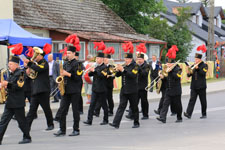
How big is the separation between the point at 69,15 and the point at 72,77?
63.1ft

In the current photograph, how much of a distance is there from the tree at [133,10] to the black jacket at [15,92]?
26686 millimetres

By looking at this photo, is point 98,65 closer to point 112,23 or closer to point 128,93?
point 128,93

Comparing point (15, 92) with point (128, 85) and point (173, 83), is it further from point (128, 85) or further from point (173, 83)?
point (173, 83)

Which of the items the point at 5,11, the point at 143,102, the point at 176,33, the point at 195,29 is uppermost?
the point at 195,29

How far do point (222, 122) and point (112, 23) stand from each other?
67.8 ft

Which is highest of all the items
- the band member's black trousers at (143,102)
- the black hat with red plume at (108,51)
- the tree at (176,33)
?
the tree at (176,33)

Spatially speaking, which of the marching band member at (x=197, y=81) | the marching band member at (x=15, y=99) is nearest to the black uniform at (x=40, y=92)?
the marching band member at (x=15, y=99)

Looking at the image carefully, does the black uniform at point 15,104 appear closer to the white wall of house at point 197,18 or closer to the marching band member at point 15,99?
the marching band member at point 15,99

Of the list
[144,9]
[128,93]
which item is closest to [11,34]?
[128,93]

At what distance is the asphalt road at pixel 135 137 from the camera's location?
8.62 m

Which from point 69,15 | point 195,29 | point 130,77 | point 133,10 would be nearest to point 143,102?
point 130,77

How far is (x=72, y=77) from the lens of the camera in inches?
384

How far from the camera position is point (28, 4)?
1021 inches

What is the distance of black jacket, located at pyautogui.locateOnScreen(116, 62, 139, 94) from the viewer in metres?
10.7
